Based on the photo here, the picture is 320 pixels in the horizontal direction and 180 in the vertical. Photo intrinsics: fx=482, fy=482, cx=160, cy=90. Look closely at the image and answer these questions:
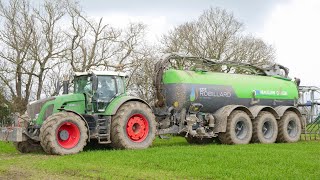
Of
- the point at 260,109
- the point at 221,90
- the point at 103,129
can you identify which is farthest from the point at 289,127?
the point at 103,129

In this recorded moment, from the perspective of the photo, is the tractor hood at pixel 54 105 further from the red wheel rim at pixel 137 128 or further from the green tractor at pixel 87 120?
the red wheel rim at pixel 137 128

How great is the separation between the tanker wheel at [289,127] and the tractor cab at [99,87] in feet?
25.6

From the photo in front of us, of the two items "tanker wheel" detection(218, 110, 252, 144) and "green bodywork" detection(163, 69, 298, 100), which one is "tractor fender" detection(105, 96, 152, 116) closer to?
"green bodywork" detection(163, 69, 298, 100)

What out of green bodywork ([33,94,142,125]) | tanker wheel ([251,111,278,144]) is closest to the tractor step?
green bodywork ([33,94,142,125])

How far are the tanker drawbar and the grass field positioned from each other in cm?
411

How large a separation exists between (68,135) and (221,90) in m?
6.94

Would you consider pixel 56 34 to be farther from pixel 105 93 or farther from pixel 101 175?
pixel 101 175

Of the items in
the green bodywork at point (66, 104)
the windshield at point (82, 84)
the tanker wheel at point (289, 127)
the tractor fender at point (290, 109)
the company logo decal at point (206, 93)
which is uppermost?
the windshield at point (82, 84)

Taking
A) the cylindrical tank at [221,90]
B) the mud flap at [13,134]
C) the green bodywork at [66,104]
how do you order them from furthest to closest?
the cylindrical tank at [221,90], the green bodywork at [66,104], the mud flap at [13,134]

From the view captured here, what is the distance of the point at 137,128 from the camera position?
1612 cm

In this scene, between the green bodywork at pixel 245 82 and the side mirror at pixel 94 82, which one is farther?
the green bodywork at pixel 245 82

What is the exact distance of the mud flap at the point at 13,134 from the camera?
1417 centimetres

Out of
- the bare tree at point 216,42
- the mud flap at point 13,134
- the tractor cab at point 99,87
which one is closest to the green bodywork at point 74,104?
the tractor cab at point 99,87

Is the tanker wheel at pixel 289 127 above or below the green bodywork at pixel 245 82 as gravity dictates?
below
